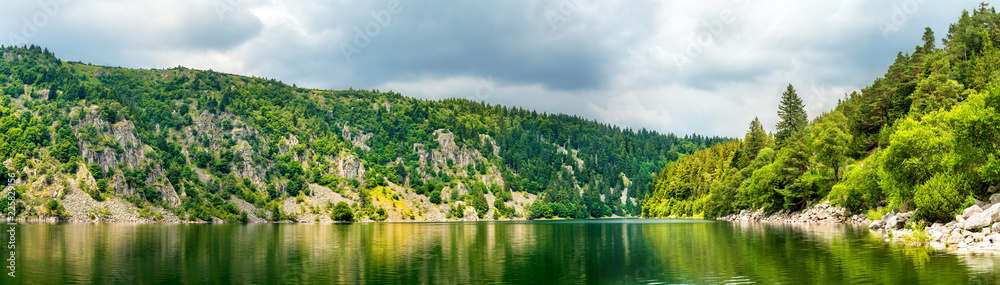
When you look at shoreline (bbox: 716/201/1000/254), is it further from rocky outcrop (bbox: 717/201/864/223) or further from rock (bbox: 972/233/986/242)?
rocky outcrop (bbox: 717/201/864/223)

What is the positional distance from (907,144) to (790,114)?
109 m

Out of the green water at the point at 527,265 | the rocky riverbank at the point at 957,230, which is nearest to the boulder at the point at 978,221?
the rocky riverbank at the point at 957,230

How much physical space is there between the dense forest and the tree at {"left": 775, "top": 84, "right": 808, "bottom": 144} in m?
0.25

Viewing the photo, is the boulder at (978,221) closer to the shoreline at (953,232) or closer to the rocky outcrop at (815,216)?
the shoreline at (953,232)

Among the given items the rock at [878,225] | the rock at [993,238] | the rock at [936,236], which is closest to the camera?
the rock at [993,238]

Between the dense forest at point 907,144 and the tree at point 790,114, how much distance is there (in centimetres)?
25

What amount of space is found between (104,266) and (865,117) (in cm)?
13046

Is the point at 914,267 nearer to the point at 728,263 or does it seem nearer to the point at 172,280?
the point at 728,263

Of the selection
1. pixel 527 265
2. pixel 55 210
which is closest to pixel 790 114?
pixel 527 265

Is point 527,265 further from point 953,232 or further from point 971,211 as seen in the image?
point 971,211

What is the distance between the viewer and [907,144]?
68.6 m

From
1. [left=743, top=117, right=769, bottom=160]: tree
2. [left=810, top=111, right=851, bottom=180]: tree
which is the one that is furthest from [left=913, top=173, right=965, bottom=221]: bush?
[left=743, top=117, right=769, bottom=160]: tree

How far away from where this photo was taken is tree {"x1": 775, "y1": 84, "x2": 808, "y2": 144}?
170000 millimetres

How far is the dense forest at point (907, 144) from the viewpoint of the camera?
58750mm
